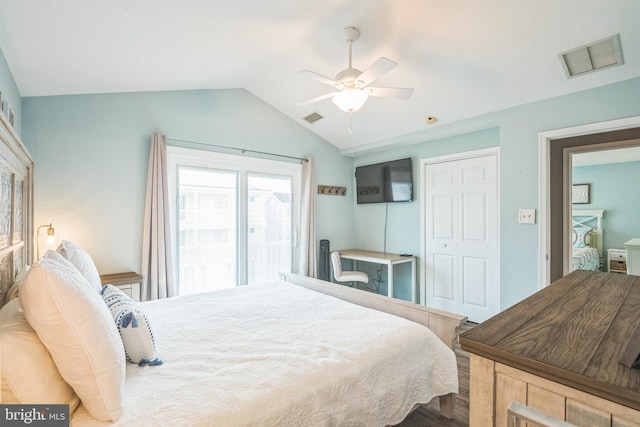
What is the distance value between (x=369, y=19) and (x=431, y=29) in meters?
0.47

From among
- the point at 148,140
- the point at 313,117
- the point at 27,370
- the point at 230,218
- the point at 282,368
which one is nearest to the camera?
the point at 27,370

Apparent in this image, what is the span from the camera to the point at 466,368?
100 inches

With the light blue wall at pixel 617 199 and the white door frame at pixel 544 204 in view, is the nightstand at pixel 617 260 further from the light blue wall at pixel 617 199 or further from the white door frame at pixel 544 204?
the white door frame at pixel 544 204

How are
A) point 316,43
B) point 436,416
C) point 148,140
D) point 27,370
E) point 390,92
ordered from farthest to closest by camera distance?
1. point 148,140
2. point 316,43
3. point 390,92
4. point 436,416
5. point 27,370

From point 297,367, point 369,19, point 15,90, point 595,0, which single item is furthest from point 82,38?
point 595,0

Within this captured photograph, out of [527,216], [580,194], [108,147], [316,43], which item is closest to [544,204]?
[527,216]

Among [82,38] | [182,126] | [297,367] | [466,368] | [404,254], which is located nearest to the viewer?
[297,367]

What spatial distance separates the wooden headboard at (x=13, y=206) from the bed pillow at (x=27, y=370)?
63 cm

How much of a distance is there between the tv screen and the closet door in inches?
10.7

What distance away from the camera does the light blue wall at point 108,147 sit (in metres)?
2.54

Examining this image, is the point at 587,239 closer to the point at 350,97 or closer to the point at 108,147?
the point at 350,97

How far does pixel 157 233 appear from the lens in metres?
2.94

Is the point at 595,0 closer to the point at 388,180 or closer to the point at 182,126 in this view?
the point at 388,180

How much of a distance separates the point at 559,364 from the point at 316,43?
2.72m
